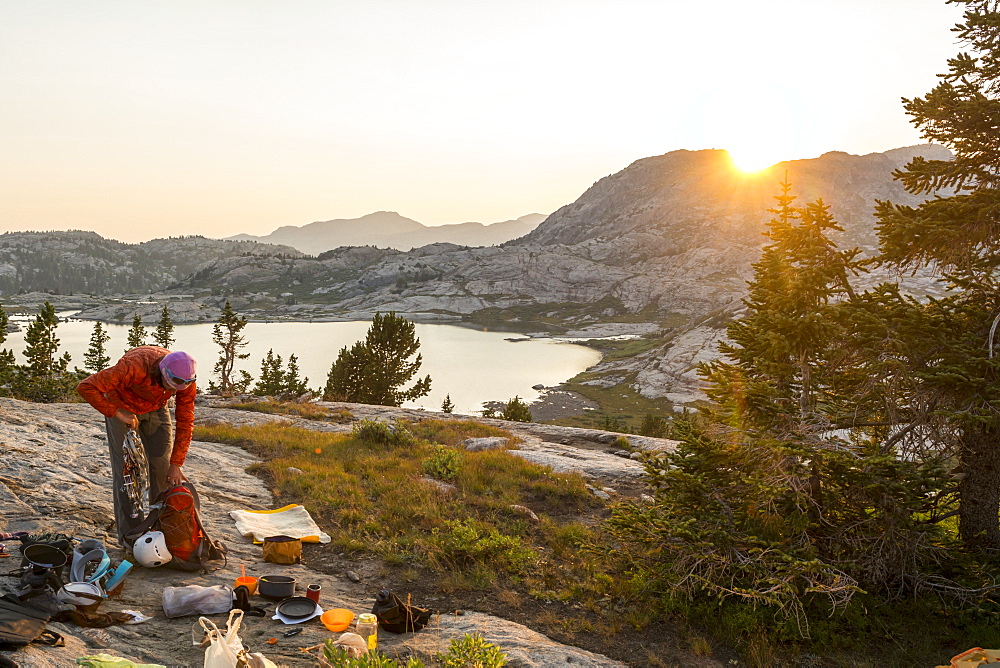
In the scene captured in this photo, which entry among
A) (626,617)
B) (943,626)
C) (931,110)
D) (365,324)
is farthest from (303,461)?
(365,324)

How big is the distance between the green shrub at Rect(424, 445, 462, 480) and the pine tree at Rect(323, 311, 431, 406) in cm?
3409

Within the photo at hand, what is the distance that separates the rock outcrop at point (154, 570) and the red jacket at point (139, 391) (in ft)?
7.07

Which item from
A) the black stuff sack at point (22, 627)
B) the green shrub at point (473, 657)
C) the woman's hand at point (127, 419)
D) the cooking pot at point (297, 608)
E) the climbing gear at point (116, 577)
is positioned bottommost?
the cooking pot at point (297, 608)

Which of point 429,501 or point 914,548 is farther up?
point 914,548

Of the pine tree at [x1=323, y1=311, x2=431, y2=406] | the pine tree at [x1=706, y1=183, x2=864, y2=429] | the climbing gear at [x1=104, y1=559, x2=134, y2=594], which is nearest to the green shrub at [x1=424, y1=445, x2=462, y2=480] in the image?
the pine tree at [x1=706, y1=183, x2=864, y2=429]

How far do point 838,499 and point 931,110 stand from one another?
6.70 metres

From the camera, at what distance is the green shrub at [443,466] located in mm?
15242

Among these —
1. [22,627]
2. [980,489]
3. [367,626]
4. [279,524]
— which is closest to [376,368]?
[279,524]

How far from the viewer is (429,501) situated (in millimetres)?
12844

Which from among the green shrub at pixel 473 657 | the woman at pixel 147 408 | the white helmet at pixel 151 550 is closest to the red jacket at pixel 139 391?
the woman at pixel 147 408

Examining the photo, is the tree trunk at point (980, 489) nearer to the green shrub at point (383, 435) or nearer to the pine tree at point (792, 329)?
the pine tree at point (792, 329)

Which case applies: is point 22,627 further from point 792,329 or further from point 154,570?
point 792,329

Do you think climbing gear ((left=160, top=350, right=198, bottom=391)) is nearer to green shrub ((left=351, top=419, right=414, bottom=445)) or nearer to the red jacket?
the red jacket

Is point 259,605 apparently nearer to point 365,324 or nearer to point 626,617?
point 626,617
